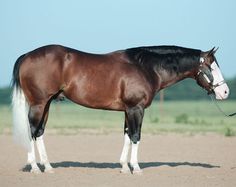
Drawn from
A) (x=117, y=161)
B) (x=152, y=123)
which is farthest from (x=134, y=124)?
(x=152, y=123)

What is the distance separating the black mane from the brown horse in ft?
0.06

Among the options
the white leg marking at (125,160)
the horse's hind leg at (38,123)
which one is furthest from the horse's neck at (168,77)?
the horse's hind leg at (38,123)

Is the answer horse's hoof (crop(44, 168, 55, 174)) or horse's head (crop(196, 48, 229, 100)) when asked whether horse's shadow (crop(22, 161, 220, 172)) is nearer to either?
horse's hoof (crop(44, 168, 55, 174))

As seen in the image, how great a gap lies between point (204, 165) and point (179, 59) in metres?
2.69

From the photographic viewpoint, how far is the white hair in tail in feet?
37.6

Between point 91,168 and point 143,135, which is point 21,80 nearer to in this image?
point 91,168

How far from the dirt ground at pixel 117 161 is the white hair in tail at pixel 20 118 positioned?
65cm

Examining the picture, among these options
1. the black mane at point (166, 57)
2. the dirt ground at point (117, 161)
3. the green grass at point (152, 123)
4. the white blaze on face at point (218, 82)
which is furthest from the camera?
the green grass at point (152, 123)

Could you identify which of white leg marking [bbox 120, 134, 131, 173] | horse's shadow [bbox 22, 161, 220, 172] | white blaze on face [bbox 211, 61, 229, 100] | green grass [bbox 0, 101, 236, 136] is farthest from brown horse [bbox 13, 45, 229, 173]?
green grass [bbox 0, 101, 236, 136]

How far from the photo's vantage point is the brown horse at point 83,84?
11.3 m

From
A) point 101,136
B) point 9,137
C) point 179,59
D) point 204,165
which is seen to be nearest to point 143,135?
point 101,136

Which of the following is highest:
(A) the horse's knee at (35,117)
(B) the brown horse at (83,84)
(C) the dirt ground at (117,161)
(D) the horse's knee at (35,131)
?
(B) the brown horse at (83,84)

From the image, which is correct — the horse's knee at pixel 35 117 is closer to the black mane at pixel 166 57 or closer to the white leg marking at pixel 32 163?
the white leg marking at pixel 32 163

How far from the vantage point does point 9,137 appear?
21.3 meters
